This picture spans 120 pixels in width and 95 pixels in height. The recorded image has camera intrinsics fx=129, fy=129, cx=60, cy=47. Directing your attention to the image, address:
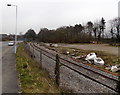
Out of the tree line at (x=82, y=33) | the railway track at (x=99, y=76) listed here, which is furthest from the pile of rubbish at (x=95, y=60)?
the tree line at (x=82, y=33)

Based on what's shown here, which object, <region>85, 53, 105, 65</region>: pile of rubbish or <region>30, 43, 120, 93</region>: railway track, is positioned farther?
<region>85, 53, 105, 65</region>: pile of rubbish

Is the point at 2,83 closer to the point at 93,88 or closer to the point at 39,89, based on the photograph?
the point at 39,89

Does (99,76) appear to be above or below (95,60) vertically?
below

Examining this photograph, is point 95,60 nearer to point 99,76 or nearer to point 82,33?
point 99,76

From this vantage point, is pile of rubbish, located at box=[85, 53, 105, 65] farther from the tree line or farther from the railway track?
the tree line

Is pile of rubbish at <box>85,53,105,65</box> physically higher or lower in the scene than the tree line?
lower

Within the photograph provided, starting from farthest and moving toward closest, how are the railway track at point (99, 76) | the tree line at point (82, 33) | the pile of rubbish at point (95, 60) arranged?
1. the tree line at point (82, 33)
2. the pile of rubbish at point (95, 60)
3. the railway track at point (99, 76)

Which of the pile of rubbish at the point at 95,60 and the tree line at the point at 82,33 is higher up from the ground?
the tree line at the point at 82,33

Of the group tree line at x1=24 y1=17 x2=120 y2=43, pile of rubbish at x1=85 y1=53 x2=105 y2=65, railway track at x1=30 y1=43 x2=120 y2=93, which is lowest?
railway track at x1=30 y1=43 x2=120 y2=93

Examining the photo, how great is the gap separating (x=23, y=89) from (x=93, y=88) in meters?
3.54

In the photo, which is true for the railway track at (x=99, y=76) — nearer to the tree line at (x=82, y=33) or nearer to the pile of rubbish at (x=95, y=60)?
the pile of rubbish at (x=95, y=60)

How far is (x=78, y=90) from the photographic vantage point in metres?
6.57

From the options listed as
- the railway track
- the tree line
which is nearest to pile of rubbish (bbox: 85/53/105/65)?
the railway track

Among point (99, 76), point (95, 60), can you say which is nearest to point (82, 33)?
point (95, 60)
